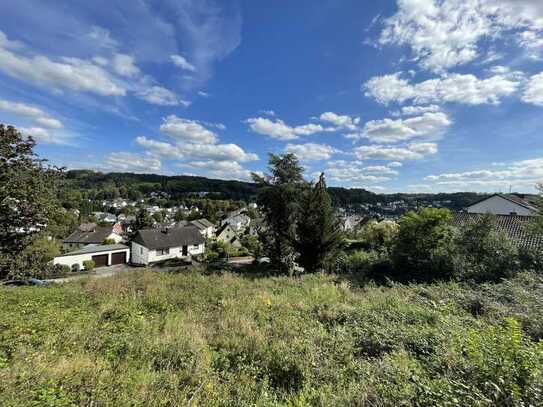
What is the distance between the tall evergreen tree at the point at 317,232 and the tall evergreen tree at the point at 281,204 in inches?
63.0

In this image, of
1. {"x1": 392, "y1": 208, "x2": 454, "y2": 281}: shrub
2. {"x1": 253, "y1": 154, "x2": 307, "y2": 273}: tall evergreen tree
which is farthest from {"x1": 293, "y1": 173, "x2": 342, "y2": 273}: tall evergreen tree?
{"x1": 392, "y1": 208, "x2": 454, "y2": 281}: shrub

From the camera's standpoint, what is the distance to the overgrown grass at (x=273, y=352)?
9.01ft

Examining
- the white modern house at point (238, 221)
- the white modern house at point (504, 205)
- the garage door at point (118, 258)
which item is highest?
the white modern house at point (504, 205)

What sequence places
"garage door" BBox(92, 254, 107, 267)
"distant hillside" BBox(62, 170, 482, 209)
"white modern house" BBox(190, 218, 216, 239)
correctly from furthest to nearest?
"distant hillside" BBox(62, 170, 482, 209) < "white modern house" BBox(190, 218, 216, 239) < "garage door" BBox(92, 254, 107, 267)

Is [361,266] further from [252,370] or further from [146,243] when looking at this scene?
[146,243]

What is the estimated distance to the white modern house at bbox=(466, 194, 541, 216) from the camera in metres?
26.6

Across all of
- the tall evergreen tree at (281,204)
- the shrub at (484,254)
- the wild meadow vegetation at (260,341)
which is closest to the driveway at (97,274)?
the wild meadow vegetation at (260,341)

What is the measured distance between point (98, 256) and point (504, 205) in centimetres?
5069

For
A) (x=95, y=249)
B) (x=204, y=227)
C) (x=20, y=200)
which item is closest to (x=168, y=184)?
(x=204, y=227)

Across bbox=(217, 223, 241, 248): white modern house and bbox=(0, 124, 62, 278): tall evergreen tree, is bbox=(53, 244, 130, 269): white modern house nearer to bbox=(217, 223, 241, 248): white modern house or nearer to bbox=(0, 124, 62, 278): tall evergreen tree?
bbox=(217, 223, 241, 248): white modern house

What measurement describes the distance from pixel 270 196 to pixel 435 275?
11649 mm

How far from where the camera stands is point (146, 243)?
32.9 metres

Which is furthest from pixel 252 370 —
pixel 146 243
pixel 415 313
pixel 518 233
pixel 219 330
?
pixel 146 243

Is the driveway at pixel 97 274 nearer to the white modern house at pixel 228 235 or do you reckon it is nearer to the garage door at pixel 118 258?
the garage door at pixel 118 258
